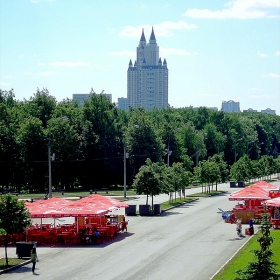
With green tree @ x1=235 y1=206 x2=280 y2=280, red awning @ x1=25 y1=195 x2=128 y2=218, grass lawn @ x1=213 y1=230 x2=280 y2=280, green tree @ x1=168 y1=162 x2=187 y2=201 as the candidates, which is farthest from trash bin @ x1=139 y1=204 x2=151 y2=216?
green tree @ x1=235 y1=206 x2=280 y2=280

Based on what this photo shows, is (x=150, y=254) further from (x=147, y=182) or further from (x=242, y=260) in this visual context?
A: (x=147, y=182)

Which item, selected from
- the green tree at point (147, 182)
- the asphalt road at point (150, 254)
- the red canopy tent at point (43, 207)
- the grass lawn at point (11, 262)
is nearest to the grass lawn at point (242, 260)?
the asphalt road at point (150, 254)

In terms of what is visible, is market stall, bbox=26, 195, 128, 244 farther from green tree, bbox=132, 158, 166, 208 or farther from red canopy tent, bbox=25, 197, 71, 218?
green tree, bbox=132, 158, 166, 208

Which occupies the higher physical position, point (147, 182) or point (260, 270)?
point (147, 182)

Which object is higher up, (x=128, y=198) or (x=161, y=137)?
(x=161, y=137)

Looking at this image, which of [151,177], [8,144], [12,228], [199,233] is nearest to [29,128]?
[8,144]

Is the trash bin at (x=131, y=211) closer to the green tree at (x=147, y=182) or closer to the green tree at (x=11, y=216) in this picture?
the green tree at (x=147, y=182)

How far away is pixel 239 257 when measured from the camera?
28.9 m

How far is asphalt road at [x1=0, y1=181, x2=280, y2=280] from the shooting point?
26516mm

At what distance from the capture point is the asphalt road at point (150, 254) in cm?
2652

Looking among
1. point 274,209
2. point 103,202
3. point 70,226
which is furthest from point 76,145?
point 70,226

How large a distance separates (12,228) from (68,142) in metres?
54.8

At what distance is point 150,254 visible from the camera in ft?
101

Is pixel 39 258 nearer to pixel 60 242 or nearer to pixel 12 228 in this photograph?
pixel 12 228
